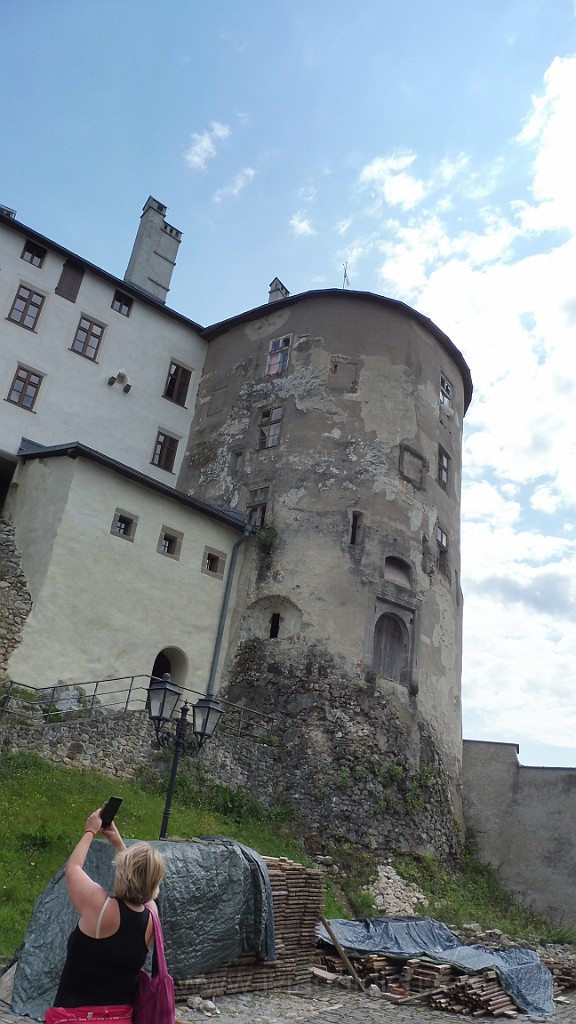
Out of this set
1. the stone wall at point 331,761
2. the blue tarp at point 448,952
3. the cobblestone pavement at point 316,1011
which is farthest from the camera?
the stone wall at point 331,761

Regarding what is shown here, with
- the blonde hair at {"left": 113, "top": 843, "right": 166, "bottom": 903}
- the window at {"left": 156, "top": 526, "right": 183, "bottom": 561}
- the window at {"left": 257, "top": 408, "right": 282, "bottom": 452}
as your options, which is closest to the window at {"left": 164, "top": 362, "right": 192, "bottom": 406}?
the window at {"left": 257, "top": 408, "right": 282, "bottom": 452}

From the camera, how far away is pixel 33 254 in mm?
26484

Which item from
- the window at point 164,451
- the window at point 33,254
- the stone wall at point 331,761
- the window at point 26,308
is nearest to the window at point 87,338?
the window at point 26,308

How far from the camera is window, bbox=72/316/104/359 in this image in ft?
88.0

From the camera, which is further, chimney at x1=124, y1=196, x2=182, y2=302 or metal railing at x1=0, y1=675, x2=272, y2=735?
chimney at x1=124, y1=196, x2=182, y2=302

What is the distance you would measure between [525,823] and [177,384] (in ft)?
66.7

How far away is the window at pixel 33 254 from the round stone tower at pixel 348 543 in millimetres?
7830

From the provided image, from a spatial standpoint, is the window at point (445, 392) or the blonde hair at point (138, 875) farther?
the window at point (445, 392)

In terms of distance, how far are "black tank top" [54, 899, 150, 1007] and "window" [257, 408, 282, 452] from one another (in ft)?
78.5

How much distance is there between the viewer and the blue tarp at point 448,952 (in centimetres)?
1273

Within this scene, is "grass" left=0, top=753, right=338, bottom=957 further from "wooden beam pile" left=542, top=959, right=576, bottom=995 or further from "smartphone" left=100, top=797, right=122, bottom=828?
"smartphone" left=100, top=797, right=122, bottom=828

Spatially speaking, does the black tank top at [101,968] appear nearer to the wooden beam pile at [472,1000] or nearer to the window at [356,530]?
the wooden beam pile at [472,1000]

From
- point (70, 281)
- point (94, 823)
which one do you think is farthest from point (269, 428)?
point (94, 823)

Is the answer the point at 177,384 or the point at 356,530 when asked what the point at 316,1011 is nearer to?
the point at 356,530
